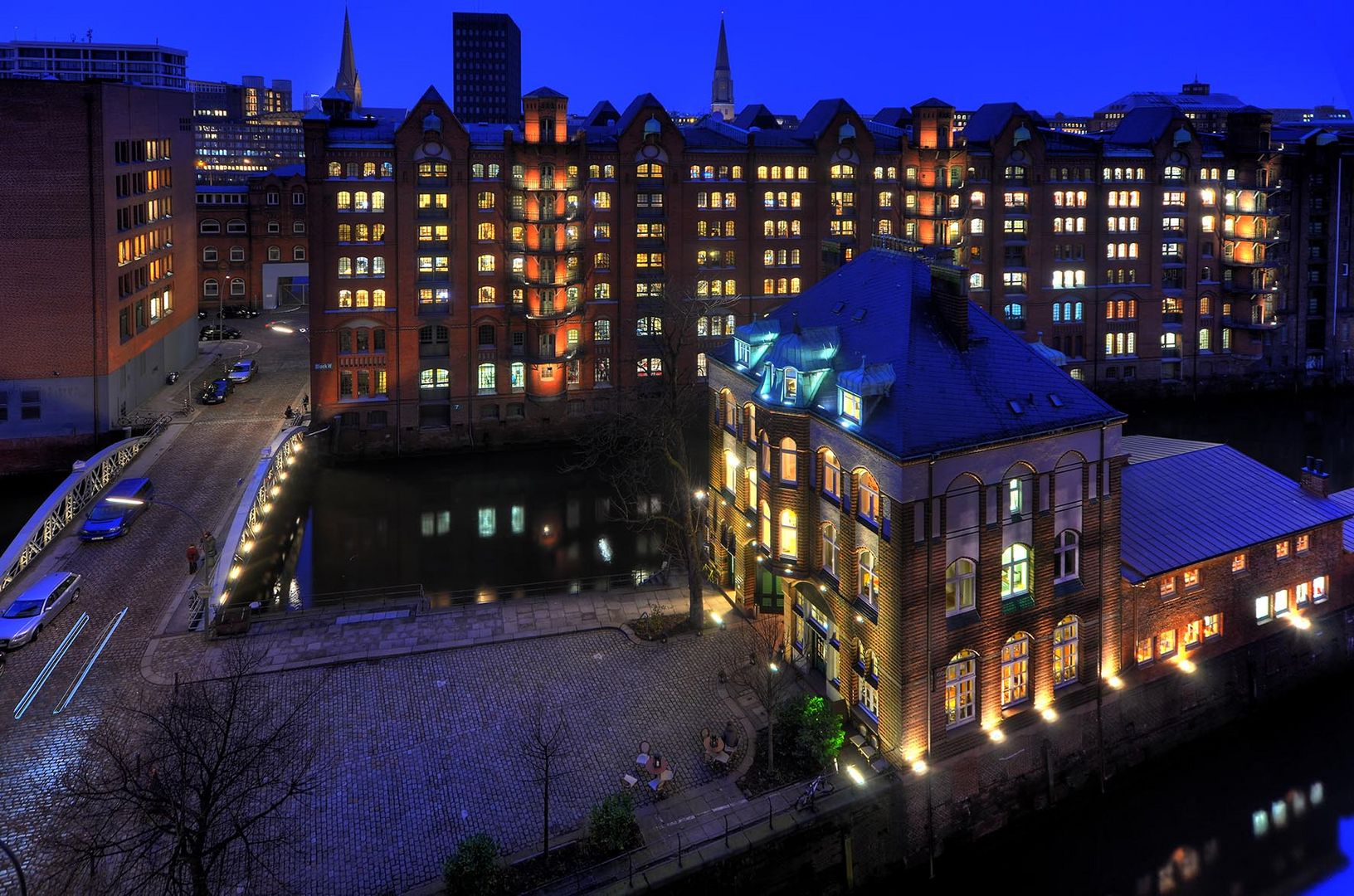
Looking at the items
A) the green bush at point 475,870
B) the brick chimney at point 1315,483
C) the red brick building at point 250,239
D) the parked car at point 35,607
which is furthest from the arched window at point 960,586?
the red brick building at point 250,239

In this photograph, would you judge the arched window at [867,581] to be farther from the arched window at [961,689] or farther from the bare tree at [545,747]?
the bare tree at [545,747]

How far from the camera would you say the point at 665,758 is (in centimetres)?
3553

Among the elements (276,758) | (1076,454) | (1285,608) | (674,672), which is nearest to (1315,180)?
(1285,608)

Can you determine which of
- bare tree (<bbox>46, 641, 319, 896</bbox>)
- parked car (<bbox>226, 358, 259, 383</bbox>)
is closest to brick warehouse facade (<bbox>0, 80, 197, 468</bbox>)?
parked car (<bbox>226, 358, 259, 383</bbox>)

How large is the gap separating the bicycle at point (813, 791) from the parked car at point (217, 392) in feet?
207

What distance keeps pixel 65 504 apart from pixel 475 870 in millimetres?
38497

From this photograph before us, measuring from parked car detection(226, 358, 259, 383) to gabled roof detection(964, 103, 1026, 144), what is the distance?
218 feet

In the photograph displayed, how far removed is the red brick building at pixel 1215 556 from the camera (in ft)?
130

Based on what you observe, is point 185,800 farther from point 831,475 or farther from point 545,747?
point 831,475

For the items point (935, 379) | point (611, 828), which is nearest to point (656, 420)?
point (935, 379)

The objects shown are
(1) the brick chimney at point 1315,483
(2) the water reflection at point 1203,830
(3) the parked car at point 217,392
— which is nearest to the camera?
(2) the water reflection at point 1203,830

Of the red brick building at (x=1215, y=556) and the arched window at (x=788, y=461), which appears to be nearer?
the red brick building at (x=1215, y=556)

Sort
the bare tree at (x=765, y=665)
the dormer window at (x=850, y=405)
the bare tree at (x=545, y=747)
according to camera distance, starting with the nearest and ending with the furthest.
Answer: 1. the bare tree at (x=545, y=747)
2. the bare tree at (x=765, y=665)
3. the dormer window at (x=850, y=405)

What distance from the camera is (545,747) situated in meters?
30.2
